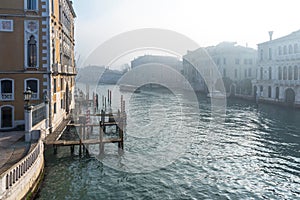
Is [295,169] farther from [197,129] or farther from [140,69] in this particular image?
[140,69]

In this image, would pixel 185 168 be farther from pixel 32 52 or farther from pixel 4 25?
pixel 4 25

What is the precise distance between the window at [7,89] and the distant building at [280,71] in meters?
39.8

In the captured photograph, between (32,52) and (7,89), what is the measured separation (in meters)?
3.12

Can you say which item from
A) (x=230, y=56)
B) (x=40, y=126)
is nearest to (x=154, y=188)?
(x=40, y=126)

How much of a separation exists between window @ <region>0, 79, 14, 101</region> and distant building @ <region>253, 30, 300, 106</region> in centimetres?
3984

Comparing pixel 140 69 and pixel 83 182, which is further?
pixel 140 69

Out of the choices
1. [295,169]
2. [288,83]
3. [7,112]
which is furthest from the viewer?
[288,83]

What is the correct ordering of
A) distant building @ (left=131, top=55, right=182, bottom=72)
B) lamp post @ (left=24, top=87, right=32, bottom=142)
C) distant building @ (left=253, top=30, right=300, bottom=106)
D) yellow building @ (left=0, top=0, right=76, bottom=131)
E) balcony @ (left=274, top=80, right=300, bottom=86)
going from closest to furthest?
1. lamp post @ (left=24, top=87, right=32, bottom=142)
2. yellow building @ (left=0, top=0, right=76, bottom=131)
3. balcony @ (left=274, top=80, right=300, bottom=86)
4. distant building @ (left=253, top=30, right=300, bottom=106)
5. distant building @ (left=131, top=55, right=182, bottom=72)

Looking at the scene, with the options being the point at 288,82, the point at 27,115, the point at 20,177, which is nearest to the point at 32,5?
the point at 27,115

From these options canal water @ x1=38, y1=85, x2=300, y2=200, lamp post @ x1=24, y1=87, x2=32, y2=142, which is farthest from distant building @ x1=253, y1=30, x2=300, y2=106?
lamp post @ x1=24, y1=87, x2=32, y2=142

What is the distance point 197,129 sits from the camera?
27844mm

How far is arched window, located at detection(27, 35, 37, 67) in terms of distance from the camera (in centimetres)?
1995

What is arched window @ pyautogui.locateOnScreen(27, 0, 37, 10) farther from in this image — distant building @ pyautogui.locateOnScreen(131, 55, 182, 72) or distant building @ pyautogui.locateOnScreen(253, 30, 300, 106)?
distant building @ pyautogui.locateOnScreen(131, 55, 182, 72)

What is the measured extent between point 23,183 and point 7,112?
10.6m
